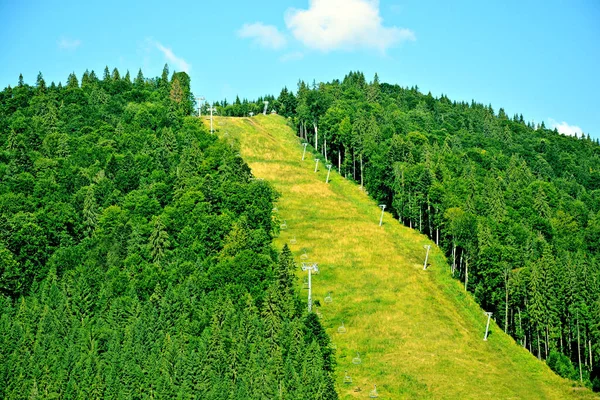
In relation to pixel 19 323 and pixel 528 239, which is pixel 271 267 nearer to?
pixel 19 323

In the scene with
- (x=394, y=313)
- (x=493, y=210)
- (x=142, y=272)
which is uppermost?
(x=493, y=210)

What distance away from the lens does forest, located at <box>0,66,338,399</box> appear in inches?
2926

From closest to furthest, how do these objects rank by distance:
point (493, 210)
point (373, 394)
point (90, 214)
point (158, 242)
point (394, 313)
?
1. point (373, 394)
2. point (394, 313)
3. point (158, 242)
4. point (90, 214)
5. point (493, 210)

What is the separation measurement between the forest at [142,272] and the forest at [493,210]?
6.09 m

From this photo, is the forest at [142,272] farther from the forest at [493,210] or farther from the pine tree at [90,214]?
the forest at [493,210]

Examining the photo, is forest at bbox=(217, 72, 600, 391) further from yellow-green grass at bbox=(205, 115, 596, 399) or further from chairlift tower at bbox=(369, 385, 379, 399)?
chairlift tower at bbox=(369, 385, 379, 399)

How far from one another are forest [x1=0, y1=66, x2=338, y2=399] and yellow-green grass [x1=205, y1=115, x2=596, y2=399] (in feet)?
22.6

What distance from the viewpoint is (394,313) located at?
97.8 meters

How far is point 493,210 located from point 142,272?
202ft

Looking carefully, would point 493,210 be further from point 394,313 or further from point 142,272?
point 142,272

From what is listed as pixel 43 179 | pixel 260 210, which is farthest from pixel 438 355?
pixel 43 179

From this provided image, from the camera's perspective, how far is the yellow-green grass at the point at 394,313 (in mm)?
83688

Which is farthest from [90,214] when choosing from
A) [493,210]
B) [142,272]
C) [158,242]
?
[493,210]

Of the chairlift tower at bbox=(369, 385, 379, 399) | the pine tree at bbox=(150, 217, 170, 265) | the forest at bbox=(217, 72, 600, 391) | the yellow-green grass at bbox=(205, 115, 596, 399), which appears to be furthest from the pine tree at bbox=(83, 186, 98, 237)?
the chairlift tower at bbox=(369, 385, 379, 399)
